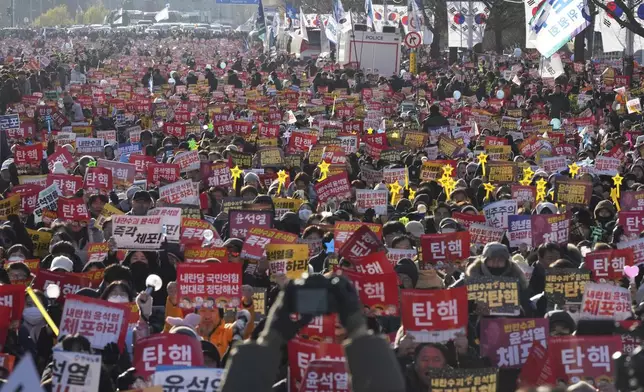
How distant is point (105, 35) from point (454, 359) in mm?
102556

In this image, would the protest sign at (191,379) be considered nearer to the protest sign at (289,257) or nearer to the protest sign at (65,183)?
the protest sign at (289,257)

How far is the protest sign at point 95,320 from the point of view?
8.65m

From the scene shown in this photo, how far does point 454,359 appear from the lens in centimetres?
829

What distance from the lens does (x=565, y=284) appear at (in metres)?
10.5

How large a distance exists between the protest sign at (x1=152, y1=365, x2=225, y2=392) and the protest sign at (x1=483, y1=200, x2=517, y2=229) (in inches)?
301

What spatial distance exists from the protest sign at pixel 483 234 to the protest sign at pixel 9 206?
465 cm

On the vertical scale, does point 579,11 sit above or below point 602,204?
above

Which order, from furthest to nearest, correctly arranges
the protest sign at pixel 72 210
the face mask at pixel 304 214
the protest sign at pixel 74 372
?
the face mask at pixel 304 214 → the protest sign at pixel 72 210 → the protest sign at pixel 74 372

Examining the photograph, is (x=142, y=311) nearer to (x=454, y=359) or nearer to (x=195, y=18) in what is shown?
(x=454, y=359)

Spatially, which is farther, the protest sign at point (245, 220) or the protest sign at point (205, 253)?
the protest sign at point (245, 220)

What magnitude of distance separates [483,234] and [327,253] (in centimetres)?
171

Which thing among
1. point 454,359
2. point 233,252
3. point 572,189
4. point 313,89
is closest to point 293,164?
point 572,189

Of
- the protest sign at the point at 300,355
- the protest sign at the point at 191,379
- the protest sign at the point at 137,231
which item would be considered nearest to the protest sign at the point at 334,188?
the protest sign at the point at 137,231

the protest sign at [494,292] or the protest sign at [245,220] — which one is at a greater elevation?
the protest sign at [245,220]
